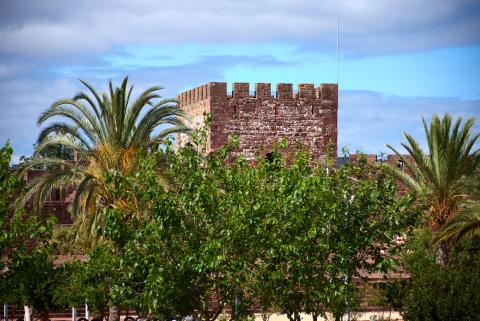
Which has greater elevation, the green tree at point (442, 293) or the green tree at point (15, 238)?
the green tree at point (15, 238)

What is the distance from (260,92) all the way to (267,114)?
742 mm

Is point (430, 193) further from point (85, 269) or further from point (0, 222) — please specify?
point (0, 222)

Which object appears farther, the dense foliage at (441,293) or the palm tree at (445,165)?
the palm tree at (445,165)

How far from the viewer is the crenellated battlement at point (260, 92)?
34781 millimetres

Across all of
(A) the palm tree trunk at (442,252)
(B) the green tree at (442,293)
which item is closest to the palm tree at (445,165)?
(A) the palm tree trunk at (442,252)

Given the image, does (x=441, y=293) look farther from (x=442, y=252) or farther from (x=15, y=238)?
(x=15, y=238)

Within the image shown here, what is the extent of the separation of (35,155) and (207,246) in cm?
807

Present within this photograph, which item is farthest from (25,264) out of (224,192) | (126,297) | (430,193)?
(430,193)

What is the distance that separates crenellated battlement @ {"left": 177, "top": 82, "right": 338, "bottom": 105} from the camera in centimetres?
3478

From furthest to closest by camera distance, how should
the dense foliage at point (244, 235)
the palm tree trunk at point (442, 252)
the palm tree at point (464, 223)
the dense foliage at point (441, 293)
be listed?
the palm tree trunk at point (442, 252)
the palm tree at point (464, 223)
the dense foliage at point (441, 293)
the dense foliage at point (244, 235)

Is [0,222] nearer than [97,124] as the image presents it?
Yes

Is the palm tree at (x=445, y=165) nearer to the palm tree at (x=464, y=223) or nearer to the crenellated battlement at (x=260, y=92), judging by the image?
the palm tree at (x=464, y=223)

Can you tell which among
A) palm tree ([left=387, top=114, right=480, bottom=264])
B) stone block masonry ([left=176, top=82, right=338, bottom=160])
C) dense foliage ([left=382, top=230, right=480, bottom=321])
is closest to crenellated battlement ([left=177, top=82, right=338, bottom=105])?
stone block masonry ([left=176, top=82, right=338, bottom=160])

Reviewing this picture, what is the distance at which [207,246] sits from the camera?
16.2 m
